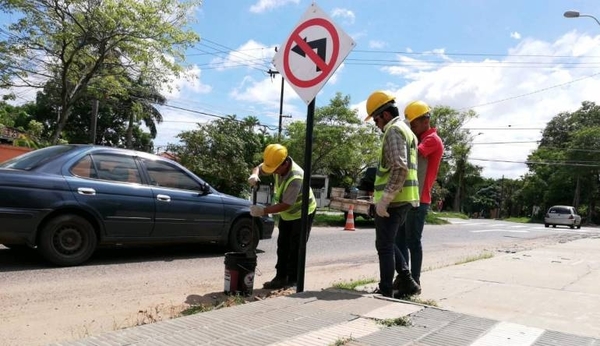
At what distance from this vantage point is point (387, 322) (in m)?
3.75

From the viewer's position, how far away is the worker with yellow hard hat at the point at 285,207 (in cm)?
541

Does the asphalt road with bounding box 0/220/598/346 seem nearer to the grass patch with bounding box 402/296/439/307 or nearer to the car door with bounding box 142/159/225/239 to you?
the car door with bounding box 142/159/225/239

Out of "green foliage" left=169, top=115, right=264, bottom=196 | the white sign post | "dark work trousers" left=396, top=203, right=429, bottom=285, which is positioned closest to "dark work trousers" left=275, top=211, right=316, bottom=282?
the white sign post

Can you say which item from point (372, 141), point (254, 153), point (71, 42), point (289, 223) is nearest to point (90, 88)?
point (71, 42)

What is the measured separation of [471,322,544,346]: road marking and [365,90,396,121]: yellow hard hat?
2046 millimetres

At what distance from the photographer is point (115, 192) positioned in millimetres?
6691

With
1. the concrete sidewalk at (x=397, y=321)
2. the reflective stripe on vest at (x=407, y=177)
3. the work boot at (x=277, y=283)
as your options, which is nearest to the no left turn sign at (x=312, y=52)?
the reflective stripe on vest at (x=407, y=177)

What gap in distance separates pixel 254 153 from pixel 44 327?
22.1 meters

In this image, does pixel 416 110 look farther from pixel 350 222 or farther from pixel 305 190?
pixel 350 222

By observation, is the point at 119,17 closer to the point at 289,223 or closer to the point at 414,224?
the point at 289,223

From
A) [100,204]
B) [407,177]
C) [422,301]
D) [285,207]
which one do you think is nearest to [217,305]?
[285,207]

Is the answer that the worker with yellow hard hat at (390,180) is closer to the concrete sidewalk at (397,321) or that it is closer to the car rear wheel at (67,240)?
the concrete sidewalk at (397,321)

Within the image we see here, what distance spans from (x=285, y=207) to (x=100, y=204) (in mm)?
2644

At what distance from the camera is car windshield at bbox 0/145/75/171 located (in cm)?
630
